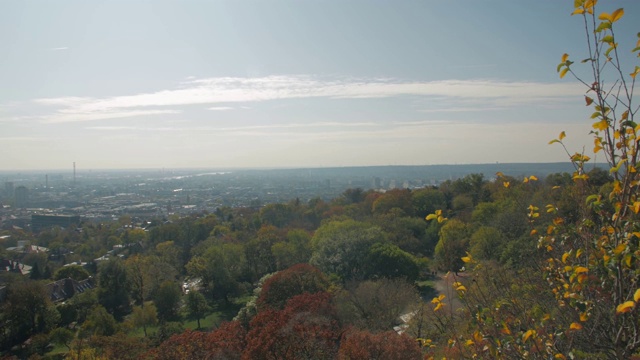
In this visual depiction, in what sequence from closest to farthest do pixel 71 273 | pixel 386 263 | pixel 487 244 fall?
pixel 487 244
pixel 386 263
pixel 71 273

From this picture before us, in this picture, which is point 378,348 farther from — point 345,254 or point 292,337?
point 345,254

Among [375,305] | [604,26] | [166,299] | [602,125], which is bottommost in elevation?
[166,299]

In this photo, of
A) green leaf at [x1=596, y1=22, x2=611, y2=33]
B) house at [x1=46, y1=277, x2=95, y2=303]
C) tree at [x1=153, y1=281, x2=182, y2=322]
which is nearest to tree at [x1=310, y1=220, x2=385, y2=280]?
tree at [x1=153, y1=281, x2=182, y2=322]

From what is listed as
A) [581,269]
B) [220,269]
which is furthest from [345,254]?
[581,269]

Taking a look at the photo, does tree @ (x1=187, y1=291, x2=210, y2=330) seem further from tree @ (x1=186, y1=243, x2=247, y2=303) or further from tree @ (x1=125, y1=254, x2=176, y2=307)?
tree @ (x1=186, y1=243, x2=247, y2=303)

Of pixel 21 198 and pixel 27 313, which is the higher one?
pixel 21 198

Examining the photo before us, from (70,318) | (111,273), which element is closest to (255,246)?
(111,273)
